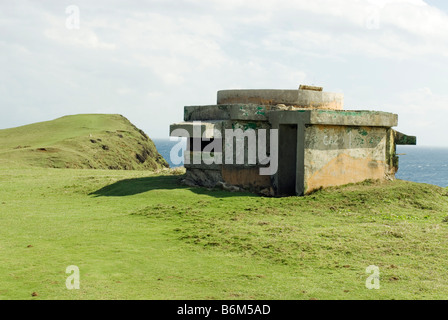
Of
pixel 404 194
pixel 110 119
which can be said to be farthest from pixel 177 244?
pixel 110 119

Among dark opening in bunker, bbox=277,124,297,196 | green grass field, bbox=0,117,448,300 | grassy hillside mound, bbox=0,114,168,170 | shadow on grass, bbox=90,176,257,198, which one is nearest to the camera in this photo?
green grass field, bbox=0,117,448,300

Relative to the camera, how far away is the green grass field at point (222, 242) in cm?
541

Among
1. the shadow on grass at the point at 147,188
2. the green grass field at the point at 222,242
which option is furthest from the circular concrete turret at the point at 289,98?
the shadow on grass at the point at 147,188

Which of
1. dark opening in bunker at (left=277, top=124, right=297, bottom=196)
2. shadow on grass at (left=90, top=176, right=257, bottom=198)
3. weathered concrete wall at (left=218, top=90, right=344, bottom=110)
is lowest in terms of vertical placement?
shadow on grass at (left=90, top=176, right=257, bottom=198)

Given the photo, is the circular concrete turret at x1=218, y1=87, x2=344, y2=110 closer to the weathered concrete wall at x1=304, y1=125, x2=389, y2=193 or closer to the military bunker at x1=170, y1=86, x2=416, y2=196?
the military bunker at x1=170, y1=86, x2=416, y2=196

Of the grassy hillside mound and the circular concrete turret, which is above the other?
the circular concrete turret

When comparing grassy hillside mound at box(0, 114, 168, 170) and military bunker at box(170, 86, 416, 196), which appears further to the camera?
grassy hillside mound at box(0, 114, 168, 170)

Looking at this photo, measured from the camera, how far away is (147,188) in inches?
456

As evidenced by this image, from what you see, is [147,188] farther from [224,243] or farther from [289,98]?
[224,243]

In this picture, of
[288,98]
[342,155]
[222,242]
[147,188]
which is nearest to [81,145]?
[147,188]

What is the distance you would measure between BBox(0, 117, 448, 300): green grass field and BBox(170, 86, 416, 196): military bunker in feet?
1.67

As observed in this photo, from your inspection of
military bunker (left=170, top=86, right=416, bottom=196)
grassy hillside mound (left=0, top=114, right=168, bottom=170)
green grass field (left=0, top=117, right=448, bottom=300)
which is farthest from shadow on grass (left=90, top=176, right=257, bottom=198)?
grassy hillside mound (left=0, top=114, right=168, bottom=170)

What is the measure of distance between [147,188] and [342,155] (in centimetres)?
449

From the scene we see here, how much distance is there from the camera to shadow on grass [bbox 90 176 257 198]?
36.4 feet
